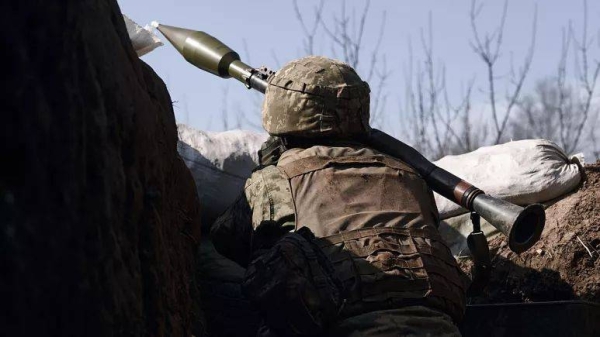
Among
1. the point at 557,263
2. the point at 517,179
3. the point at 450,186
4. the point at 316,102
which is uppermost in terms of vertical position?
the point at 316,102

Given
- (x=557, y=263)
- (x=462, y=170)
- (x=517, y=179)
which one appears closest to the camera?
(x=557, y=263)

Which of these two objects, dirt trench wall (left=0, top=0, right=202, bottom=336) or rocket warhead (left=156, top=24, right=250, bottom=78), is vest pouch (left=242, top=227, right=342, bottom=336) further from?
rocket warhead (left=156, top=24, right=250, bottom=78)

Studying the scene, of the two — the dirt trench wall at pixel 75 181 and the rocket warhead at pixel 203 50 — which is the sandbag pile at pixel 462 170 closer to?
the rocket warhead at pixel 203 50

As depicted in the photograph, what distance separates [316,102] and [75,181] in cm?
178

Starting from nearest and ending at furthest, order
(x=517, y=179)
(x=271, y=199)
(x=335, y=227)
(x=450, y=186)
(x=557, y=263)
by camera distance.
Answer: (x=335, y=227) < (x=271, y=199) < (x=450, y=186) < (x=557, y=263) < (x=517, y=179)

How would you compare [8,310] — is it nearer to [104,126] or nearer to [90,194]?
[90,194]

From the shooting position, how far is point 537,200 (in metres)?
4.65

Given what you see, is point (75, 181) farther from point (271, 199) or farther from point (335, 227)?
point (271, 199)

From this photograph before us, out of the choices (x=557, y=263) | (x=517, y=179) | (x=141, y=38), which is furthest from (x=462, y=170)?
(x=141, y=38)

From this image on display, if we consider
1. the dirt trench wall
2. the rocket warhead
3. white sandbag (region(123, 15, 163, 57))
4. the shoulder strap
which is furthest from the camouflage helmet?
the dirt trench wall

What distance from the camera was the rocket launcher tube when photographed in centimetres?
358

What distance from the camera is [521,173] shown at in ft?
15.4

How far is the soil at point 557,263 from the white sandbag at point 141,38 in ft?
5.41

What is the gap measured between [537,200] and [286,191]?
1.85 metres
